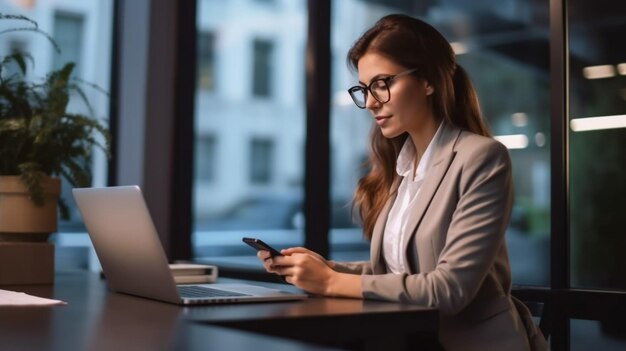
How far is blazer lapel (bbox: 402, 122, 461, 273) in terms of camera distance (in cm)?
179

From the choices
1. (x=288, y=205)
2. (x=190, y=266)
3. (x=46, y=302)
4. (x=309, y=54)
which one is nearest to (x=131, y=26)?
(x=309, y=54)

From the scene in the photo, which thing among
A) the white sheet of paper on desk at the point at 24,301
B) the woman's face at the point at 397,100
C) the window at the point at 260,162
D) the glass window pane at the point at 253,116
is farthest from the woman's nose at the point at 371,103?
the window at the point at 260,162

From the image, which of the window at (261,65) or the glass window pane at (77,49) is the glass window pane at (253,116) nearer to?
the window at (261,65)

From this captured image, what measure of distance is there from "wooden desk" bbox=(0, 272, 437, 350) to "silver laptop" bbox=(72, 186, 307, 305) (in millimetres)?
45

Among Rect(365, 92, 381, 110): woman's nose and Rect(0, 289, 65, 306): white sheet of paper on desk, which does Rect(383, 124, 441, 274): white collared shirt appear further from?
Rect(0, 289, 65, 306): white sheet of paper on desk

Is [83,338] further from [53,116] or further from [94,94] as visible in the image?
[94,94]

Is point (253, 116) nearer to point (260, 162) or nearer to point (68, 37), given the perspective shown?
point (260, 162)

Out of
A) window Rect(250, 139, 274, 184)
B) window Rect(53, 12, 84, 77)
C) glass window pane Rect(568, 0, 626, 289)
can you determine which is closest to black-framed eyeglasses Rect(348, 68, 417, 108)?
glass window pane Rect(568, 0, 626, 289)

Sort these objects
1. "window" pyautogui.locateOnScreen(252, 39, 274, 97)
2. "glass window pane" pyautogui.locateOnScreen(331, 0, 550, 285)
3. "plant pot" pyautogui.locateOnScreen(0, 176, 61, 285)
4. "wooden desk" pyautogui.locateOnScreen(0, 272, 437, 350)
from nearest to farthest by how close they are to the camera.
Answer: "wooden desk" pyautogui.locateOnScreen(0, 272, 437, 350) → "plant pot" pyautogui.locateOnScreen(0, 176, 61, 285) → "glass window pane" pyautogui.locateOnScreen(331, 0, 550, 285) → "window" pyautogui.locateOnScreen(252, 39, 274, 97)

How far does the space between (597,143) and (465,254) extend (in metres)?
1.02

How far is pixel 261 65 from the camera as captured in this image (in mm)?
16484

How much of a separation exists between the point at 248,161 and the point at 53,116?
48.8ft

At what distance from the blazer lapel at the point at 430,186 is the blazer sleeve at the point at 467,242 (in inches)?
1.6

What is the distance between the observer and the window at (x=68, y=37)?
4.15 meters
